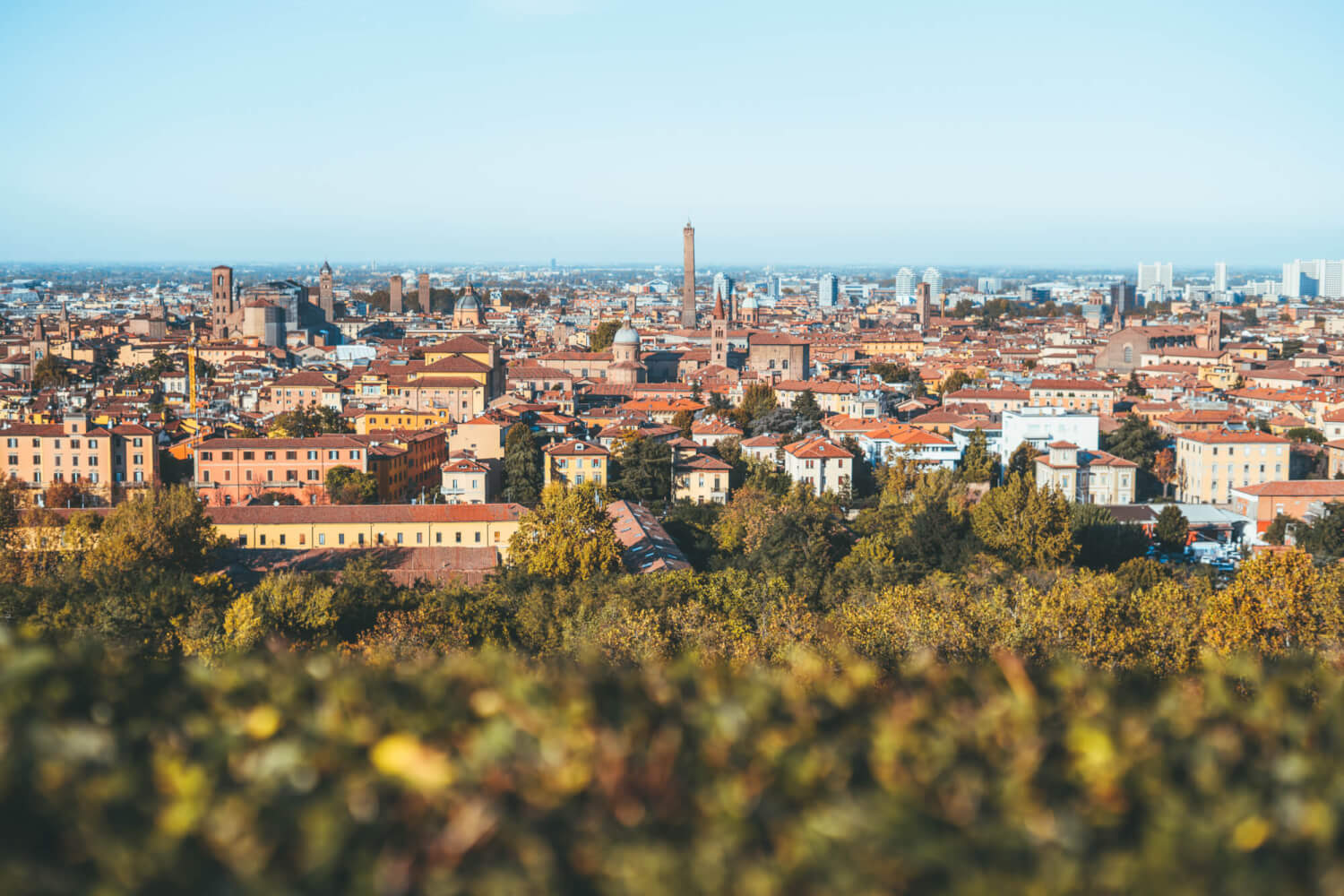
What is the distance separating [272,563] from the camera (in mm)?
14047

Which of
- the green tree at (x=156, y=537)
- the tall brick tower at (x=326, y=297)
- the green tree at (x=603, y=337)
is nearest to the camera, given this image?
the green tree at (x=156, y=537)

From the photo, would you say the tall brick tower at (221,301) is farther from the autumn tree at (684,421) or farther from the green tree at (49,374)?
the autumn tree at (684,421)

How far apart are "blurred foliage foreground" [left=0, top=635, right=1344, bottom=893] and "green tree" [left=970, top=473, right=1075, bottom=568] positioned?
1168cm

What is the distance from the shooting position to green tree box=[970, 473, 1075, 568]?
570 inches

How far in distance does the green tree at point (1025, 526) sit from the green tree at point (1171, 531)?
1898 mm

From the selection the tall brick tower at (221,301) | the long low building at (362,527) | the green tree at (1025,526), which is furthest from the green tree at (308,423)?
the tall brick tower at (221,301)

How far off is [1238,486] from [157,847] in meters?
20.5

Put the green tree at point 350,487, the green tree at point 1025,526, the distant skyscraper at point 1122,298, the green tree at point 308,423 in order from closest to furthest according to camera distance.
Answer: the green tree at point 1025,526, the green tree at point 350,487, the green tree at point 308,423, the distant skyscraper at point 1122,298

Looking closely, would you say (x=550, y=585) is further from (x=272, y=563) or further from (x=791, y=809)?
(x=791, y=809)

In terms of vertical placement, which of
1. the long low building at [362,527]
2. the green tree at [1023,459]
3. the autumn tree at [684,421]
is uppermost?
the autumn tree at [684,421]

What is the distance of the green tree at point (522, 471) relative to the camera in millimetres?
18109

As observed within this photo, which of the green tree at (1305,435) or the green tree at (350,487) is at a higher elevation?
the green tree at (1305,435)

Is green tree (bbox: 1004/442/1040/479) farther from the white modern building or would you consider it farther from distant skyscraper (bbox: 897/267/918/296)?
distant skyscraper (bbox: 897/267/918/296)

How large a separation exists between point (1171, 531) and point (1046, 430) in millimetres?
5101
